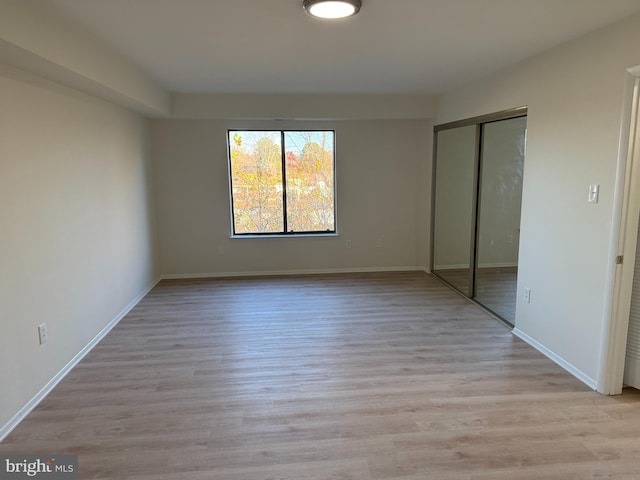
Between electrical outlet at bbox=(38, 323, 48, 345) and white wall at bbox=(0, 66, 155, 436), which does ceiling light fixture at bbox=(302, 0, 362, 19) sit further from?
electrical outlet at bbox=(38, 323, 48, 345)

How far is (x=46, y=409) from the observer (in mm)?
2551

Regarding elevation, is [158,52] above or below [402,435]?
above

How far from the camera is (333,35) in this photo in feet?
9.06

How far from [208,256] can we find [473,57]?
13.3ft

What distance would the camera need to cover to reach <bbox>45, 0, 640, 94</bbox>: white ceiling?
7.42 feet

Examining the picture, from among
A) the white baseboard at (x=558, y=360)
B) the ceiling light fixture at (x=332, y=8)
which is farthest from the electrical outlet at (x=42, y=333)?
the white baseboard at (x=558, y=360)

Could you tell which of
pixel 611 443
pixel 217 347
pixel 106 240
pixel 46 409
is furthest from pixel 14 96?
pixel 611 443

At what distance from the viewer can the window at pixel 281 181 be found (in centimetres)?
557

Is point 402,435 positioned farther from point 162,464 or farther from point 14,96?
point 14,96

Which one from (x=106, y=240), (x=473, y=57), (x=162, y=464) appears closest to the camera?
(x=162, y=464)

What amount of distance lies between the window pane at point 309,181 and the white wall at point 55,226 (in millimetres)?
2106

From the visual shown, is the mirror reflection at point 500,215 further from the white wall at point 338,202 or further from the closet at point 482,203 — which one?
the white wall at point 338,202

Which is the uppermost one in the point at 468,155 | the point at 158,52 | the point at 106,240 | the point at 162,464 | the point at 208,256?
the point at 158,52

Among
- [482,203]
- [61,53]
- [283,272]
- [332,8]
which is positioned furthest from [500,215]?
[61,53]
